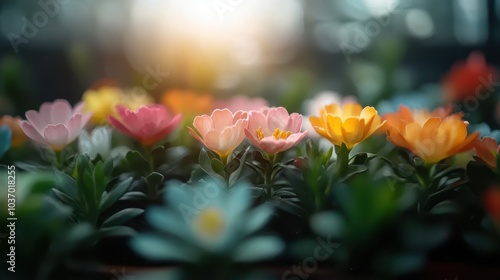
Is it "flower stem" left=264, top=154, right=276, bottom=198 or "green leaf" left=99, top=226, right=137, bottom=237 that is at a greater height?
"green leaf" left=99, top=226, right=137, bottom=237

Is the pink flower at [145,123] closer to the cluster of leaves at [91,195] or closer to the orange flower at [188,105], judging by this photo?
the cluster of leaves at [91,195]

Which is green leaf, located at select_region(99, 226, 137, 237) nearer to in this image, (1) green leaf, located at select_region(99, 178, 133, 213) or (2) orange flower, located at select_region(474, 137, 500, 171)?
(1) green leaf, located at select_region(99, 178, 133, 213)

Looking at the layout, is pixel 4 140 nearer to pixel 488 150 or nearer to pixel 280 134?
pixel 280 134

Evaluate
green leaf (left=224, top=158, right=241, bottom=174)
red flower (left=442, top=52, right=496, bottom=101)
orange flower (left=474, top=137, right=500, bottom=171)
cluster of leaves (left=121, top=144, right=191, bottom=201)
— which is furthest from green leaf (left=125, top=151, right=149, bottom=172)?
red flower (left=442, top=52, right=496, bottom=101)

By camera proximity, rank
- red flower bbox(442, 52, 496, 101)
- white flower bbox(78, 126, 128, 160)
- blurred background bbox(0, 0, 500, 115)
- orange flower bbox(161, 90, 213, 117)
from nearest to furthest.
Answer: white flower bbox(78, 126, 128, 160), orange flower bbox(161, 90, 213, 117), red flower bbox(442, 52, 496, 101), blurred background bbox(0, 0, 500, 115)

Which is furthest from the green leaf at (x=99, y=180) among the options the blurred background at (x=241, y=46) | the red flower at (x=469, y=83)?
the red flower at (x=469, y=83)

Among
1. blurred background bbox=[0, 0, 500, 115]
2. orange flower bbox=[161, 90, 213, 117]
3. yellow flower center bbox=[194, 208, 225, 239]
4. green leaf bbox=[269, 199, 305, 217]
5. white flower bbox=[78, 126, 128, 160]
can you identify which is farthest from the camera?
blurred background bbox=[0, 0, 500, 115]

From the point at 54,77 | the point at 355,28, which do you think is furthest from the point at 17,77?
the point at 355,28
